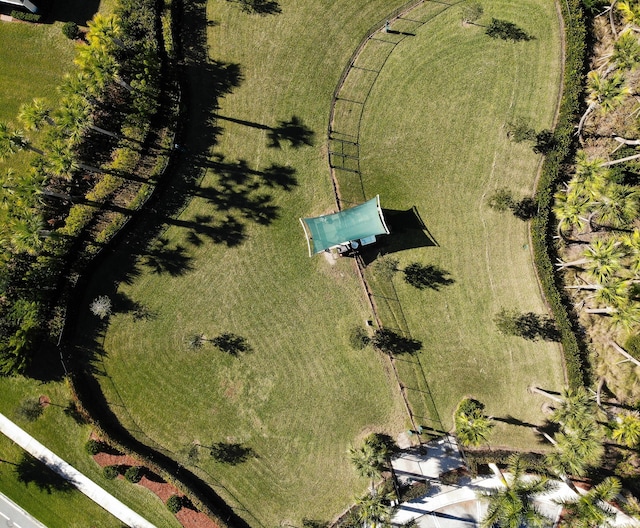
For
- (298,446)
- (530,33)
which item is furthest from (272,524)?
(530,33)

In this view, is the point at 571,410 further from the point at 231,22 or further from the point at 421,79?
the point at 231,22

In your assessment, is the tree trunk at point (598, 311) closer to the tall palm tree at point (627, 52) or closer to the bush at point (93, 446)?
the tall palm tree at point (627, 52)

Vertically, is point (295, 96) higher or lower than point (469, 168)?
lower

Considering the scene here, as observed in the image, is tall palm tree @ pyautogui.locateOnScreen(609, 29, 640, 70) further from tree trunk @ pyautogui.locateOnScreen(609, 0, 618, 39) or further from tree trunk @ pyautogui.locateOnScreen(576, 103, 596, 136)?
tree trunk @ pyautogui.locateOnScreen(609, 0, 618, 39)

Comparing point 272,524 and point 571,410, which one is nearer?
point 571,410

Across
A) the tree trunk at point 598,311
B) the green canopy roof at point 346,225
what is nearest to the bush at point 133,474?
the green canopy roof at point 346,225

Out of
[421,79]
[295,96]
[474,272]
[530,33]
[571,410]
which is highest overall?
[530,33]
